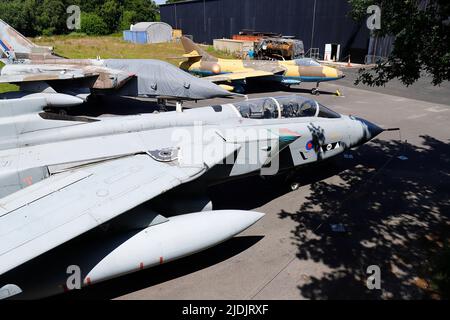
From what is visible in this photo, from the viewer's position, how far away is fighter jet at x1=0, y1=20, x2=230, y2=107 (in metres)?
16.0

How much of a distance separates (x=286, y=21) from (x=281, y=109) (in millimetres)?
39701

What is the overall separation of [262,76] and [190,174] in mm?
18154

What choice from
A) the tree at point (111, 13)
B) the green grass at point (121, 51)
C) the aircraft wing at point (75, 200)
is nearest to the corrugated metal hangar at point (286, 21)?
the green grass at point (121, 51)

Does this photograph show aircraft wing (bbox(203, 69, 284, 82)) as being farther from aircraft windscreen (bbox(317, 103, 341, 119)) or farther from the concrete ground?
aircraft windscreen (bbox(317, 103, 341, 119))

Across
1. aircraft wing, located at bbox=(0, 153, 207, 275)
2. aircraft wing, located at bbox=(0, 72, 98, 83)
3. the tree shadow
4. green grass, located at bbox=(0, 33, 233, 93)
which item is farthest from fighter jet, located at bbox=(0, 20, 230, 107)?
green grass, located at bbox=(0, 33, 233, 93)

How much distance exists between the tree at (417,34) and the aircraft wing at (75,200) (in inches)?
215

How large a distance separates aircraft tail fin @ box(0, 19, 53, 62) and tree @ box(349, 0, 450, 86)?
62.2ft

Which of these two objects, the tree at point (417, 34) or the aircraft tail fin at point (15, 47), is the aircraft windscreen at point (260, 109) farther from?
the aircraft tail fin at point (15, 47)

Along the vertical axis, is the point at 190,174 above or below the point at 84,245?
above

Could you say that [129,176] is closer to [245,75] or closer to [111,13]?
[245,75]

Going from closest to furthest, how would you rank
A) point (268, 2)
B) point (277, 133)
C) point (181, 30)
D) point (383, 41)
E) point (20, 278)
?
point (20, 278), point (277, 133), point (383, 41), point (268, 2), point (181, 30)

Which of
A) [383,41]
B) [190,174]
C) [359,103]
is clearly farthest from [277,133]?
[383,41]

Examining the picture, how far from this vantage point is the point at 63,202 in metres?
5.57

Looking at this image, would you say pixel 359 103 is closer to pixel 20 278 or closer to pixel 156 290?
pixel 156 290
